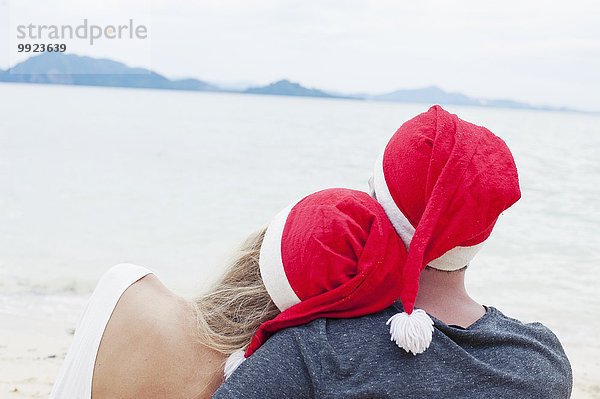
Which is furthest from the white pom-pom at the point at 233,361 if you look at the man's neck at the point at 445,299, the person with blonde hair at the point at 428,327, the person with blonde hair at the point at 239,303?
the man's neck at the point at 445,299

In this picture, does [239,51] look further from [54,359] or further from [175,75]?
[54,359]

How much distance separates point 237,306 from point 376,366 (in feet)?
1.36

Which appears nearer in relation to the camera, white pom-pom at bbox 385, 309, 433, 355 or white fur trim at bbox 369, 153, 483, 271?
white pom-pom at bbox 385, 309, 433, 355

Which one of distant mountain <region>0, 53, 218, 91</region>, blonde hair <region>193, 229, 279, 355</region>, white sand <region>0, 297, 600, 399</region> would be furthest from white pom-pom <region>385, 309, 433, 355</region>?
distant mountain <region>0, 53, 218, 91</region>

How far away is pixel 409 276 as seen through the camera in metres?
1.47

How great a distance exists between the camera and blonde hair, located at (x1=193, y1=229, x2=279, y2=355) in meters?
1.72

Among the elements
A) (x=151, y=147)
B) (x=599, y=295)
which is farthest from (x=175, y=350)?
(x=151, y=147)

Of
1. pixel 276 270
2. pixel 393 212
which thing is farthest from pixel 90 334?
pixel 393 212

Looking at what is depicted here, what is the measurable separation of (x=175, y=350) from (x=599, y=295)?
540 centimetres

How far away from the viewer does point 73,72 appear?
30000 millimetres

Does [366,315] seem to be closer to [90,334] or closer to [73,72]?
[90,334]

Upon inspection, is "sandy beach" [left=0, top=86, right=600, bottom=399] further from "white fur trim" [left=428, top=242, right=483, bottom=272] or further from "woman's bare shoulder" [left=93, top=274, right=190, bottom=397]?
"white fur trim" [left=428, top=242, right=483, bottom=272]

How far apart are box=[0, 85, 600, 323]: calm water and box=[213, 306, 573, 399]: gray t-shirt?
460 mm

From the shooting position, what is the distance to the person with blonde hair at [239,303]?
153 cm
